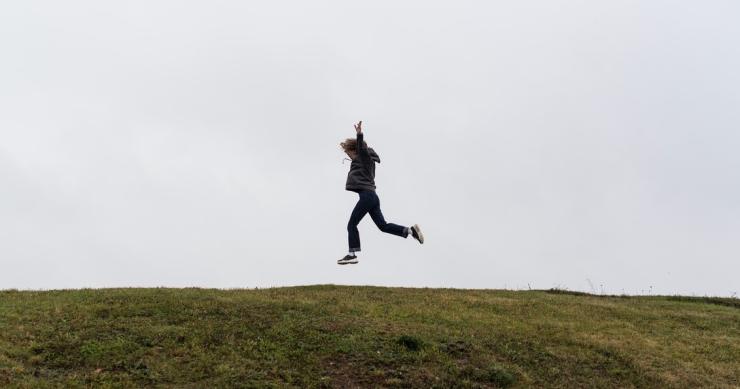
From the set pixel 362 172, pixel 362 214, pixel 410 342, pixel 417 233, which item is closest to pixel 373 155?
pixel 362 172

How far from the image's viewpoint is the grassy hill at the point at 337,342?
1109 cm

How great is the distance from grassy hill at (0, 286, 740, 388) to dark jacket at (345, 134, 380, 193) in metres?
2.54

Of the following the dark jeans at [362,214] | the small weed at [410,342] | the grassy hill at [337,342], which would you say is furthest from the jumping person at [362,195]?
the small weed at [410,342]

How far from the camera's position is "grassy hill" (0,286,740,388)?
36.4 ft

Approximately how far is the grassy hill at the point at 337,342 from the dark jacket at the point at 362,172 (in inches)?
100.0

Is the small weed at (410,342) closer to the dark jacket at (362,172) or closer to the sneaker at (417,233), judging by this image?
the sneaker at (417,233)

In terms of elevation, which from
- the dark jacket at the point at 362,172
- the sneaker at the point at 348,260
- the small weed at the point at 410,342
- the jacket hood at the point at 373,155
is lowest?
the small weed at the point at 410,342

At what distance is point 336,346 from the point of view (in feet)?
40.8

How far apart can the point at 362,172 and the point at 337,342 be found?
156 inches

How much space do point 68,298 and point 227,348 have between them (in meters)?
5.20

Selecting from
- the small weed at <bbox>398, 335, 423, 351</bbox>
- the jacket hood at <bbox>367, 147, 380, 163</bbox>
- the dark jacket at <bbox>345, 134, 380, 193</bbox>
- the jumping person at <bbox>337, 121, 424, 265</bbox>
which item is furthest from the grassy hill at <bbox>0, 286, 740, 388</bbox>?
the jacket hood at <bbox>367, 147, 380, 163</bbox>

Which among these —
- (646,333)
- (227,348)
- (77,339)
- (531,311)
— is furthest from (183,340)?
(646,333)

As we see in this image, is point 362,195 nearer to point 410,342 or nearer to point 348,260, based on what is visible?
point 348,260

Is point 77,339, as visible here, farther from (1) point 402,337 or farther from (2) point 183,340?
(1) point 402,337
